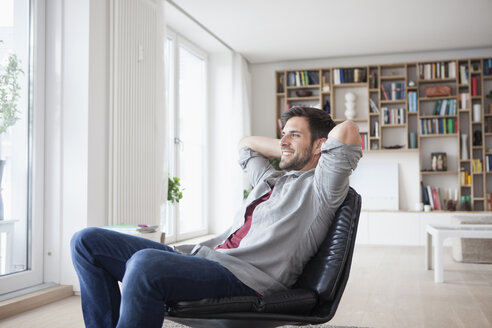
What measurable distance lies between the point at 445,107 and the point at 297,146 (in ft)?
18.8

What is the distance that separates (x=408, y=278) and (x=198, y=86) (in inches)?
156

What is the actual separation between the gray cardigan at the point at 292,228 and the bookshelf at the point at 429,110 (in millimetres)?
5611

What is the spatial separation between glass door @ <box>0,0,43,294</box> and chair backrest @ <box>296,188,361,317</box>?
233 centimetres

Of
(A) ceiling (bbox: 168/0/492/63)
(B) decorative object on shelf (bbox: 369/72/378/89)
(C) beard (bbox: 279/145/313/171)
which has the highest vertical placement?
(A) ceiling (bbox: 168/0/492/63)

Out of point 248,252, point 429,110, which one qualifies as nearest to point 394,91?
point 429,110

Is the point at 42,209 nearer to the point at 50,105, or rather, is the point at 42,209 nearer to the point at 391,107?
the point at 50,105

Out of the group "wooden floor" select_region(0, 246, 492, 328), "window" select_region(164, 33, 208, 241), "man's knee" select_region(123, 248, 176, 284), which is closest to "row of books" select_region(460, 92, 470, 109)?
"wooden floor" select_region(0, 246, 492, 328)

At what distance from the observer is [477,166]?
671 cm

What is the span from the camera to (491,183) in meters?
6.77

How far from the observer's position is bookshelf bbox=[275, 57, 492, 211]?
676 centimetres

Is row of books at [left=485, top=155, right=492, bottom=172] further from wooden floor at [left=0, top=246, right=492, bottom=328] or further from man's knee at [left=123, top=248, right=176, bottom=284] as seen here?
man's knee at [left=123, top=248, right=176, bottom=284]

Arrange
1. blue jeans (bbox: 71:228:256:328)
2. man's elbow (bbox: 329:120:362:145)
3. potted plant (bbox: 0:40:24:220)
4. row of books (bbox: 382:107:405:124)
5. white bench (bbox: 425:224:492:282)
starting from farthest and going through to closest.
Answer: row of books (bbox: 382:107:405:124), white bench (bbox: 425:224:492:282), potted plant (bbox: 0:40:24:220), man's elbow (bbox: 329:120:362:145), blue jeans (bbox: 71:228:256:328)

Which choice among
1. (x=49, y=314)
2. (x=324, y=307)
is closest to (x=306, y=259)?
(x=324, y=307)

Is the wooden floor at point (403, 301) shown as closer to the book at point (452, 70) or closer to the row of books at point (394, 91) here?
the row of books at point (394, 91)
